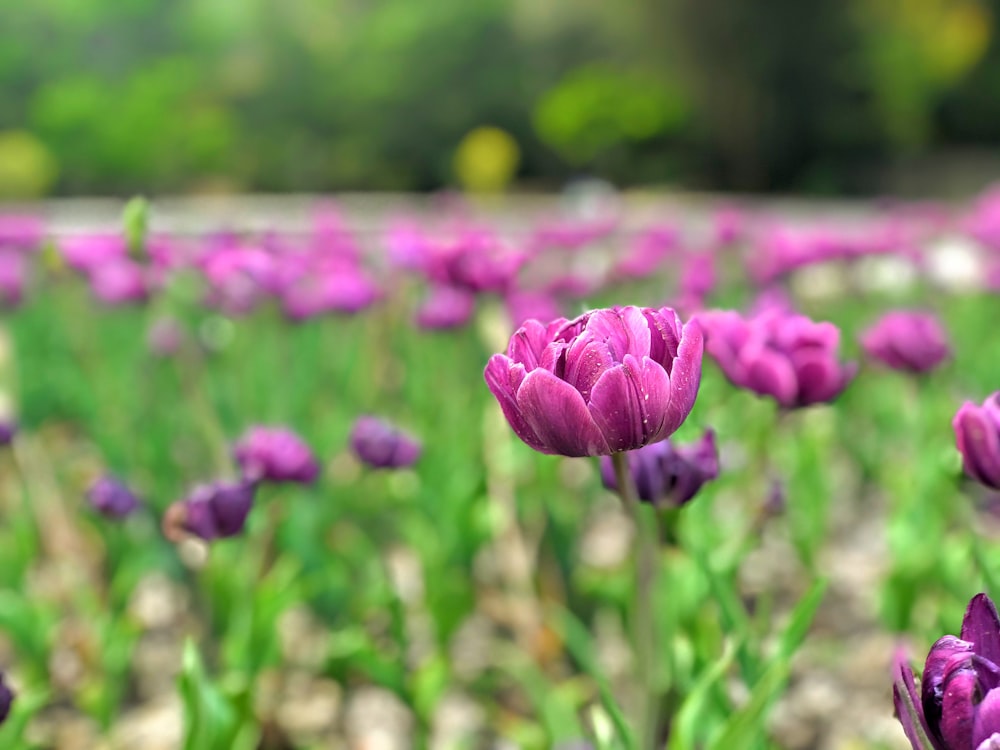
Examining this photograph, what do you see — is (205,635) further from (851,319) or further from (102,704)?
(851,319)

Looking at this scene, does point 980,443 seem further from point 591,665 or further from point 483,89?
point 483,89

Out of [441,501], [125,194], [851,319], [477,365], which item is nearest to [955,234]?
[851,319]

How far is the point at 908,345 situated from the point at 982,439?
92cm

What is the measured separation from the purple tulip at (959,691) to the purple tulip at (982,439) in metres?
0.23

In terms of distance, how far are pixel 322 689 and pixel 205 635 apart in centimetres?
36

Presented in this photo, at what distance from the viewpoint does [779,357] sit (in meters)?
1.12

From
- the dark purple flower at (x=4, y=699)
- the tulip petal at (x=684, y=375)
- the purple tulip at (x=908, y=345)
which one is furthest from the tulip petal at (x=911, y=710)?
the purple tulip at (x=908, y=345)

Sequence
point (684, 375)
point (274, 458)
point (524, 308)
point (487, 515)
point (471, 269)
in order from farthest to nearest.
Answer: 1. point (524, 308)
2. point (471, 269)
3. point (487, 515)
4. point (274, 458)
5. point (684, 375)

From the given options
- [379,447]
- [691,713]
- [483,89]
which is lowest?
[691,713]

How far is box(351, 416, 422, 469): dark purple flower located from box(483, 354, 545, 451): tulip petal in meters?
0.91

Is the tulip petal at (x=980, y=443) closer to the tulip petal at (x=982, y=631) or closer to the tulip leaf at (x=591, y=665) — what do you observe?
the tulip petal at (x=982, y=631)

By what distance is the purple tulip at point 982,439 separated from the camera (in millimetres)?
798

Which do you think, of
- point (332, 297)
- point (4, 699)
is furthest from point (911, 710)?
point (332, 297)

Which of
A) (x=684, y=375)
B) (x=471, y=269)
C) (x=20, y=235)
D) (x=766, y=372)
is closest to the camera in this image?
(x=684, y=375)
